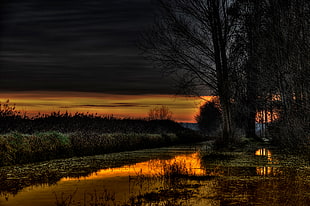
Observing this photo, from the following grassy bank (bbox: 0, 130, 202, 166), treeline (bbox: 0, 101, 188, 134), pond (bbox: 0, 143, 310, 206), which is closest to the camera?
pond (bbox: 0, 143, 310, 206)

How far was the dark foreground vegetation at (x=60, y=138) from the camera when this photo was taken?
45.0 feet

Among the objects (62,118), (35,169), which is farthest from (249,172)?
(62,118)

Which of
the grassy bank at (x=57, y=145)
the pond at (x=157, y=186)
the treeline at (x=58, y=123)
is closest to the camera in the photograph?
the pond at (x=157, y=186)

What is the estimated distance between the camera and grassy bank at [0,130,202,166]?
1335 cm

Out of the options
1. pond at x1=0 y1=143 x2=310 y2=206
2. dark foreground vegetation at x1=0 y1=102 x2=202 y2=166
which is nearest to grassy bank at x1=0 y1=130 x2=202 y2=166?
dark foreground vegetation at x1=0 y1=102 x2=202 y2=166

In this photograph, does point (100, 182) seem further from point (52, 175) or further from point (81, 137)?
point (81, 137)

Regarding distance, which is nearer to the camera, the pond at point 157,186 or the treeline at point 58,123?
the pond at point 157,186

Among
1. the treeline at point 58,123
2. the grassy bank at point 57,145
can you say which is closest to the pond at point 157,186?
the grassy bank at point 57,145

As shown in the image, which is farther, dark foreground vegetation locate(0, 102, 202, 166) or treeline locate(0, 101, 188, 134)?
treeline locate(0, 101, 188, 134)

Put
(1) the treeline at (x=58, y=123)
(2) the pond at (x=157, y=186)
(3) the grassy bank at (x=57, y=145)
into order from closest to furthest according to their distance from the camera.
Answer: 1. (2) the pond at (x=157, y=186)
2. (3) the grassy bank at (x=57, y=145)
3. (1) the treeline at (x=58, y=123)

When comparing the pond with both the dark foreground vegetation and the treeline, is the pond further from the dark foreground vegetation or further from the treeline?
the treeline

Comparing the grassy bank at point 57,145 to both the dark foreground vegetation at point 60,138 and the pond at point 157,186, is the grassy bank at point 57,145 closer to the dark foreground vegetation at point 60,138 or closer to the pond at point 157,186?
the dark foreground vegetation at point 60,138

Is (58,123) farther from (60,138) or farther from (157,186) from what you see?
(157,186)

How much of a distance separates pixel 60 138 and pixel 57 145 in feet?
1.50
